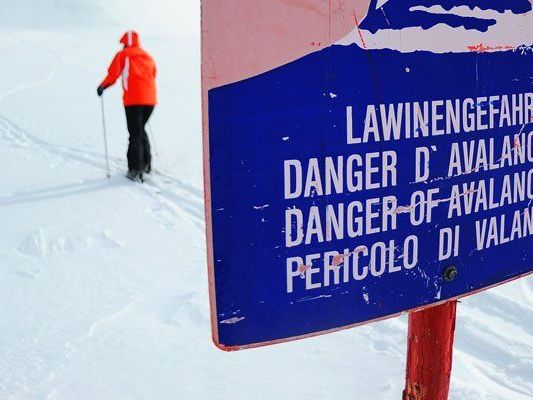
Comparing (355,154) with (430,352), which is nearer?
(355,154)

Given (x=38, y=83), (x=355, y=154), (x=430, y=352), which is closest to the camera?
(x=355, y=154)

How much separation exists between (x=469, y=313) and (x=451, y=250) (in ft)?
6.67

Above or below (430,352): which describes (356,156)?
above

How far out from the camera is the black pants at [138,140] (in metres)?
5.95

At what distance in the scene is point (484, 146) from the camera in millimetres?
1246

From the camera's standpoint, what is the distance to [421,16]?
3.70ft

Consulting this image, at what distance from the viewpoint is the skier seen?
5.92 m

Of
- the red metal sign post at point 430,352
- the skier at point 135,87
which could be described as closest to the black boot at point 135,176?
the skier at point 135,87

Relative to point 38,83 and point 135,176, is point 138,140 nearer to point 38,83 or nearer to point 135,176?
point 135,176

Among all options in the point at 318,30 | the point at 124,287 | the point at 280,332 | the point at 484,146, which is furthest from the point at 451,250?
the point at 124,287

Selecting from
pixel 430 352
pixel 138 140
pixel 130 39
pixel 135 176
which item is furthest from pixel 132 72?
pixel 430 352

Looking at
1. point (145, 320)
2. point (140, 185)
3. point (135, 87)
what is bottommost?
point (145, 320)

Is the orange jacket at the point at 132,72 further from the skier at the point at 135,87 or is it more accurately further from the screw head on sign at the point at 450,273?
the screw head on sign at the point at 450,273

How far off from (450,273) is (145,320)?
2012 mm
